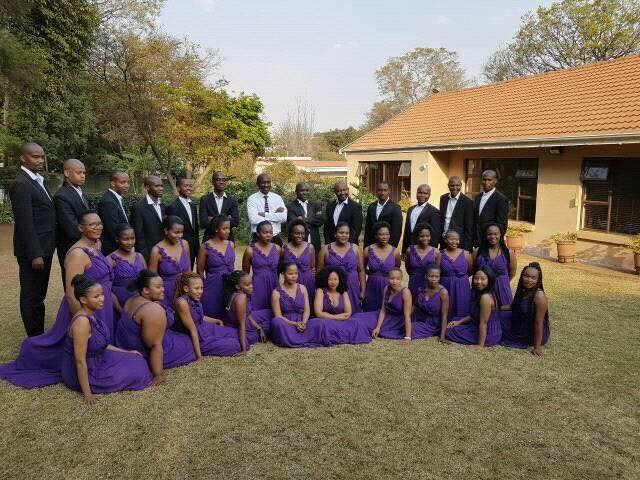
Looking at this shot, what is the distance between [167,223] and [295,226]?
1393mm

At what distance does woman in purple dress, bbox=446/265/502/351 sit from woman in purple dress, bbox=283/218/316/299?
1.67m

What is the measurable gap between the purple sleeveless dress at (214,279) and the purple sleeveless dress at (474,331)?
2518 millimetres

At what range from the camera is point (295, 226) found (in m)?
5.43

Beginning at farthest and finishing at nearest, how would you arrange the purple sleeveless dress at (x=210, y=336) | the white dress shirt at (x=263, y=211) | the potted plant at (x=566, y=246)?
the potted plant at (x=566, y=246) → the white dress shirt at (x=263, y=211) → the purple sleeveless dress at (x=210, y=336)

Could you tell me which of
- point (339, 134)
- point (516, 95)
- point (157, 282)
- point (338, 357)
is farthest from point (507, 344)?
point (339, 134)

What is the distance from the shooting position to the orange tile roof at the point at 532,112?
9.84m

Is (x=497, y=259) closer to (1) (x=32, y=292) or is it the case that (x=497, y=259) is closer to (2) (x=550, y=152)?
(1) (x=32, y=292)

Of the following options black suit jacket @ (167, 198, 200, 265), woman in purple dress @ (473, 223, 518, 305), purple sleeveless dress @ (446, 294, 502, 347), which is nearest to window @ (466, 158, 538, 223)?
woman in purple dress @ (473, 223, 518, 305)

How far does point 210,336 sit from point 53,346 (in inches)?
53.6

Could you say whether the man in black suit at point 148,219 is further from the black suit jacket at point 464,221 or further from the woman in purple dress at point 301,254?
the black suit jacket at point 464,221

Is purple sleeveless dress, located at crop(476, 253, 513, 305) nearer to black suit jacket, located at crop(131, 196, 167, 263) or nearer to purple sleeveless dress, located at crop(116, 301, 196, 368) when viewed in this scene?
purple sleeveless dress, located at crop(116, 301, 196, 368)

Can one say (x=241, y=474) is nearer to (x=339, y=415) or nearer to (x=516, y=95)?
(x=339, y=415)

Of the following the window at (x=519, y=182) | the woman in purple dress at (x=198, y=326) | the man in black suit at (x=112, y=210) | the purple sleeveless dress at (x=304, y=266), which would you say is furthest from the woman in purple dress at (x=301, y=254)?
the window at (x=519, y=182)

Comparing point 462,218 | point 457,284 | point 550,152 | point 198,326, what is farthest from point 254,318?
point 550,152
